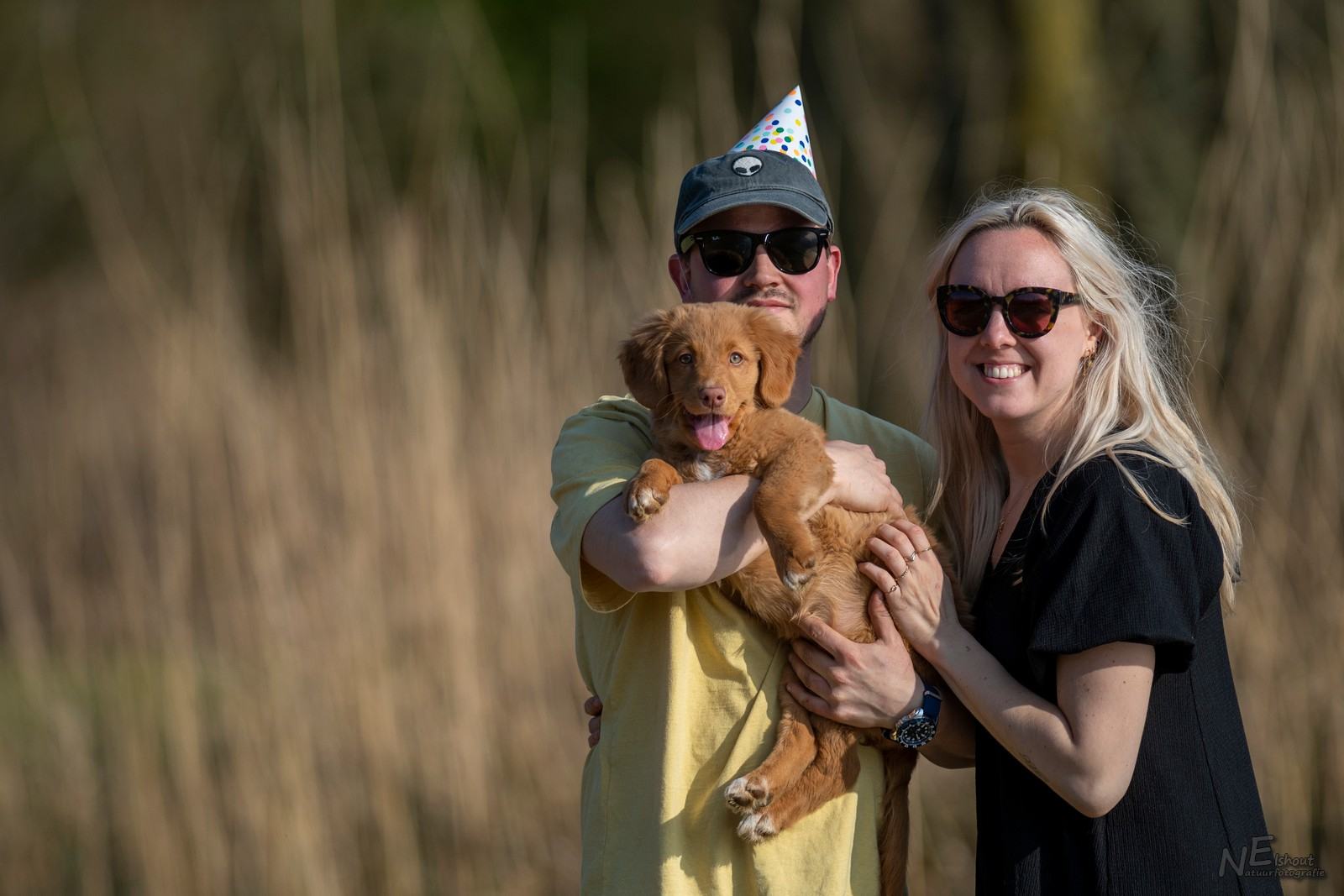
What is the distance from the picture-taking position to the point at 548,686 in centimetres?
495

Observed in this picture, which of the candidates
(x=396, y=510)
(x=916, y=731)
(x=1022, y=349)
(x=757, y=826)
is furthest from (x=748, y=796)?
(x=396, y=510)

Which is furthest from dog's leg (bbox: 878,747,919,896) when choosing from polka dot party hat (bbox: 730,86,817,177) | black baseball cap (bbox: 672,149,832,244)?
polka dot party hat (bbox: 730,86,817,177)

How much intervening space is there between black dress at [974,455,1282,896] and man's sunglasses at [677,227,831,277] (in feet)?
2.92

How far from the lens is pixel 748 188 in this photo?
284 cm

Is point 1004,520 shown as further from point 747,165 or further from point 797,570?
point 747,165

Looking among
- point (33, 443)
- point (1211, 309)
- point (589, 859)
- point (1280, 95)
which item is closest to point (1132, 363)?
point (589, 859)

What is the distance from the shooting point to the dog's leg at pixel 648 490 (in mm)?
2377

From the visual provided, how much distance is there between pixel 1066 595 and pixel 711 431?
868 millimetres

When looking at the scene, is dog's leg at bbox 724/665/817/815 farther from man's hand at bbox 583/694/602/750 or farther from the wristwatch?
man's hand at bbox 583/694/602/750

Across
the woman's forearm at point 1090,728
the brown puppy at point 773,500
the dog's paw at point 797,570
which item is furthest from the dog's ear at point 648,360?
the woman's forearm at point 1090,728

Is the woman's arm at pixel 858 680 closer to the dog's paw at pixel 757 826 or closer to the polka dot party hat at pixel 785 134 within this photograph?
the dog's paw at pixel 757 826

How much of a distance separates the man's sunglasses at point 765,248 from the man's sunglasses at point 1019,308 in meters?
0.42

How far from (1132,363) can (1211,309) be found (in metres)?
2.21

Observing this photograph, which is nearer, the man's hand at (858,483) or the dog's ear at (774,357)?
the man's hand at (858,483)
